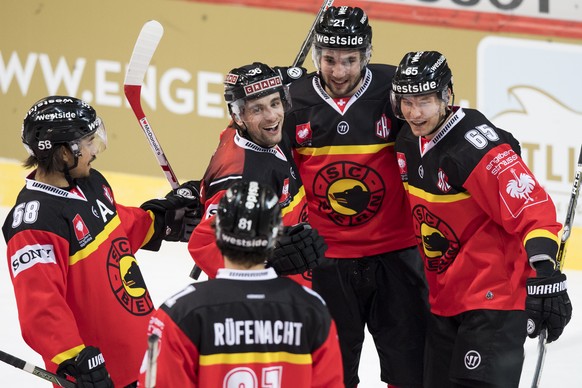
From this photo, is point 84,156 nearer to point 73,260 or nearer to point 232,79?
point 73,260

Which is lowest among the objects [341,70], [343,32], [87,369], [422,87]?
[87,369]

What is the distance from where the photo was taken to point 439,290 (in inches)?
168

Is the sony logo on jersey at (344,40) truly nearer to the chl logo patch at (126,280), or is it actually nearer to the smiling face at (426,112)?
the smiling face at (426,112)

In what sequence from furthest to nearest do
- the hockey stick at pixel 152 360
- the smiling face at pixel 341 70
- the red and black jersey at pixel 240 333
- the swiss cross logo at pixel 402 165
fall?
the smiling face at pixel 341 70 → the swiss cross logo at pixel 402 165 → the red and black jersey at pixel 240 333 → the hockey stick at pixel 152 360

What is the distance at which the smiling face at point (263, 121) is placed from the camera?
413cm

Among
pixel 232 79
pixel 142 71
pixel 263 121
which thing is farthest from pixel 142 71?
pixel 263 121

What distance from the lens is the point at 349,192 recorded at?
14.9 feet

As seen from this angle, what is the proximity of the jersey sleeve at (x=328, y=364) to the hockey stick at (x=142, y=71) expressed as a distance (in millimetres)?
1636

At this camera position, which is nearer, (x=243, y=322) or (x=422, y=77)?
(x=243, y=322)

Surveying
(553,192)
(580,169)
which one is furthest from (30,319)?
(553,192)

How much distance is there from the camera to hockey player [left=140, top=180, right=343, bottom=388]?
3.14 metres

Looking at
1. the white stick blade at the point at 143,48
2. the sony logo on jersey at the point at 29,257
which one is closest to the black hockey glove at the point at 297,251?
the sony logo on jersey at the point at 29,257

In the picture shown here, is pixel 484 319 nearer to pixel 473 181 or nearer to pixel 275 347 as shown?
pixel 473 181

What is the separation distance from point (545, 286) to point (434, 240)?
0.44 m
